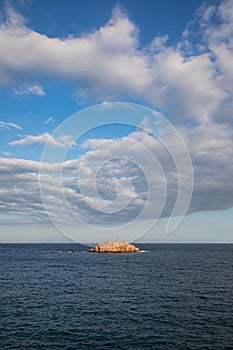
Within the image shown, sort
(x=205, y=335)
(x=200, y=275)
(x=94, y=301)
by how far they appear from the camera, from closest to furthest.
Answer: (x=205, y=335) → (x=94, y=301) → (x=200, y=275)

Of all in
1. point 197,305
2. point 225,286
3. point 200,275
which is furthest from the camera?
point 200,275

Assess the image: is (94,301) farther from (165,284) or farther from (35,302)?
(165,284)

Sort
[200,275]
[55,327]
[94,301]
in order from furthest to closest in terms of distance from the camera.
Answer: [200,275]
[94,301]
[55,327]

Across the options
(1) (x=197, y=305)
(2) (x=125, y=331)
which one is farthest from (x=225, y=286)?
(2) (x=125, y=331)

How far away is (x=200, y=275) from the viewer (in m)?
91.9

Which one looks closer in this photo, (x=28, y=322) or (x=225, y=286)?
(x=28, y=322)

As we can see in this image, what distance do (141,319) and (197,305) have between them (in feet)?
44.3

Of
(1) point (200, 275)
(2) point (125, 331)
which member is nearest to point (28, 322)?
(2) point (125, 331)

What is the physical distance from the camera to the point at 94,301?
58219 millimetres

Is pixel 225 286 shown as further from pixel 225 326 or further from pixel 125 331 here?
pixel 125 331

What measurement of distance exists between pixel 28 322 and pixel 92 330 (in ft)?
33.5

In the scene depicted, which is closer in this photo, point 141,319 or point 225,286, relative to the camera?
point 141,319

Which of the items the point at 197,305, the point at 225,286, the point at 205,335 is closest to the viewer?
the point at 205,335

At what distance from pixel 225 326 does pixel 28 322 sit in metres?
28.5
